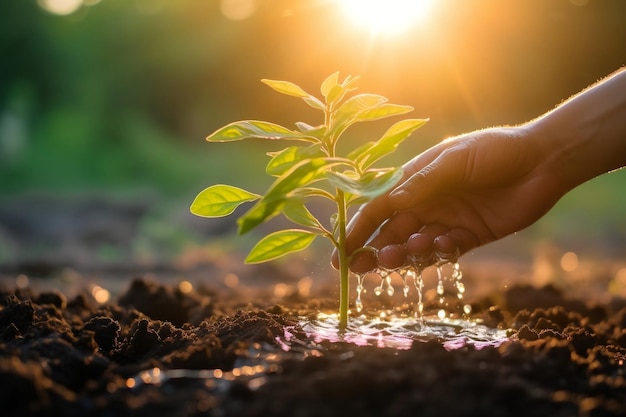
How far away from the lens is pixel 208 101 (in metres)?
14.6

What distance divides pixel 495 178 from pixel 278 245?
1227 mm

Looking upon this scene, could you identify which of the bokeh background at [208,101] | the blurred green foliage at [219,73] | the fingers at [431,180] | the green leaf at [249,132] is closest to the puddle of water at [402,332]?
the fingers at [431,180]

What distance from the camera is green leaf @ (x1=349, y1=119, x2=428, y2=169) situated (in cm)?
251

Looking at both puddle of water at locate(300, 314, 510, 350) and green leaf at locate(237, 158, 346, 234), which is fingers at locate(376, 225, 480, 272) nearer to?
puddle of water at locate(300, 314, 510, 350)

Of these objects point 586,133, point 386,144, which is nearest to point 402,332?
point 386,144

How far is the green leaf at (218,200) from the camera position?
262 cm

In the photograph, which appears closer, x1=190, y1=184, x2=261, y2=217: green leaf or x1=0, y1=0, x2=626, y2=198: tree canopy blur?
x1=190, y1=184, x2=261, y2=217: green leaf

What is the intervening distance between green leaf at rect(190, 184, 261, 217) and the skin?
62cm

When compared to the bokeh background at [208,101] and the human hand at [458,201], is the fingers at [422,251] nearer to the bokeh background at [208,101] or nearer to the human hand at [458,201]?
the human hand at [458,201]

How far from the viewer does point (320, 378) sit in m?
1.75

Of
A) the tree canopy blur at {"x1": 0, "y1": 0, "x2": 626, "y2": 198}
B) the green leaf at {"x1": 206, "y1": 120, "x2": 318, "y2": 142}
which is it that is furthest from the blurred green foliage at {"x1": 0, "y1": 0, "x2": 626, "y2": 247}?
the green leaf at {"x1": 206, "y1": 120, "x2": 318, "y2": 142}

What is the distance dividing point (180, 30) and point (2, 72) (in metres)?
3.99

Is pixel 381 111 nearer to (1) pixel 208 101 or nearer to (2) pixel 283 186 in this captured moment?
(2) pixel 283 186

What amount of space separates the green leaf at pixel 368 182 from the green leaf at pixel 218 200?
1.58 feet
